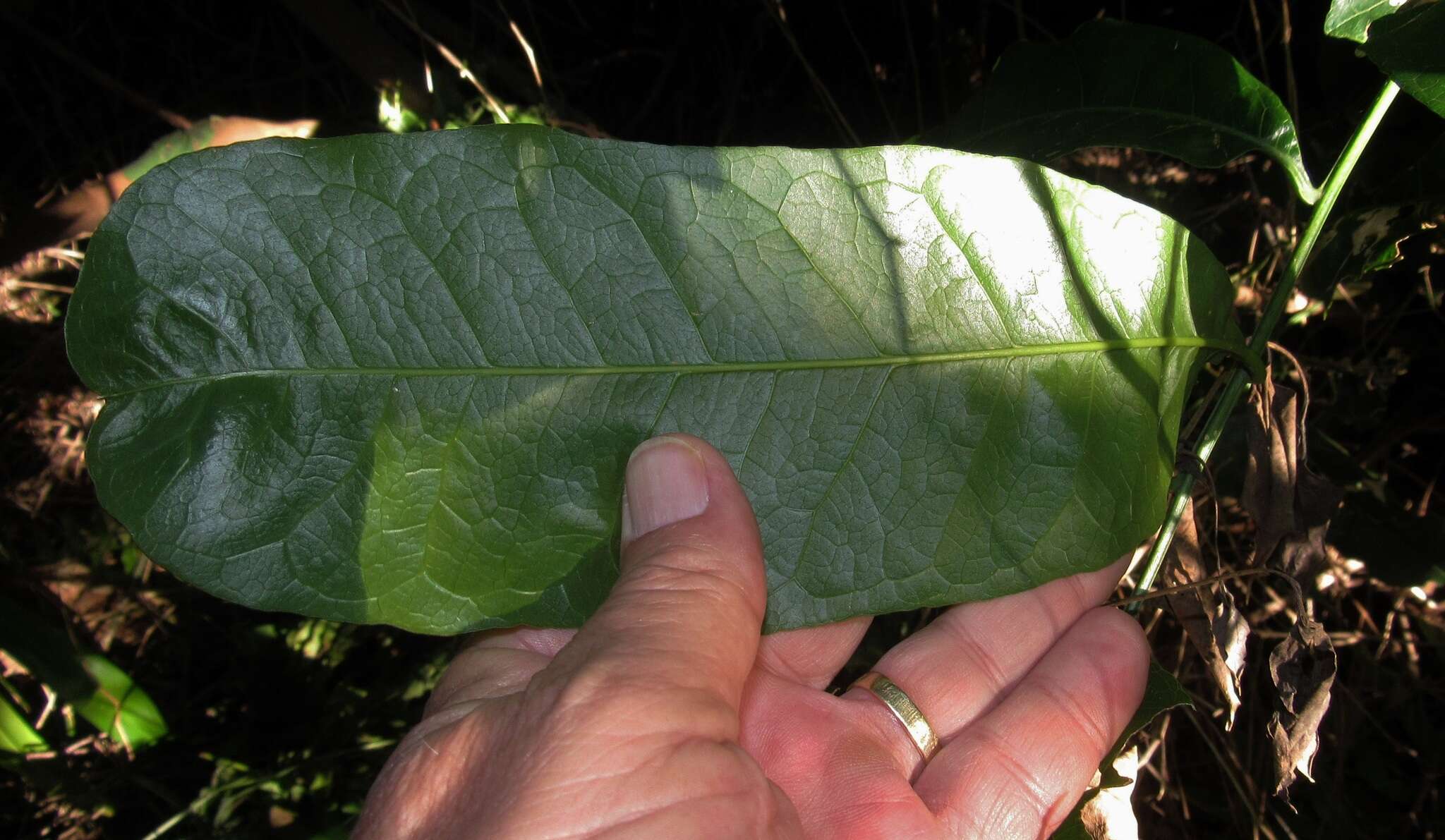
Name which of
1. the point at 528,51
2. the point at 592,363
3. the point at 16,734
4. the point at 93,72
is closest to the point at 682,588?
the point at 592,363

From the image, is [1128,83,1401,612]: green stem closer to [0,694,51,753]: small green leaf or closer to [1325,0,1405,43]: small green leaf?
[1325,0,1405,43]: small green leaf

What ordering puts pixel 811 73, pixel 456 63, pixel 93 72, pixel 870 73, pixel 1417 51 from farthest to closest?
pixel 93 72
pixel 870 73
pixel 456 63
pixel 811 73
pixel 1417 51

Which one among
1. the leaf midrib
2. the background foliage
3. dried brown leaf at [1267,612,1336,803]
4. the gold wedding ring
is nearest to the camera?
the leaf midrib

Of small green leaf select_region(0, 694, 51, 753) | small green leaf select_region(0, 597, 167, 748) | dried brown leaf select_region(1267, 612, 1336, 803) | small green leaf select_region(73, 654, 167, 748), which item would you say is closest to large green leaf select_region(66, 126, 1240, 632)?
dried brown leaf select_region(1267, 612, 1336, 803)

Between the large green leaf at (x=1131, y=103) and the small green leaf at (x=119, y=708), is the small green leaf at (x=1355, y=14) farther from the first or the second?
the small green leaf at (x=119, y=708)

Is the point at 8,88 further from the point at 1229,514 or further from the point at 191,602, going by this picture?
the point at 1229,514

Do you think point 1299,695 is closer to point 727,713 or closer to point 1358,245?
point 1358,245
